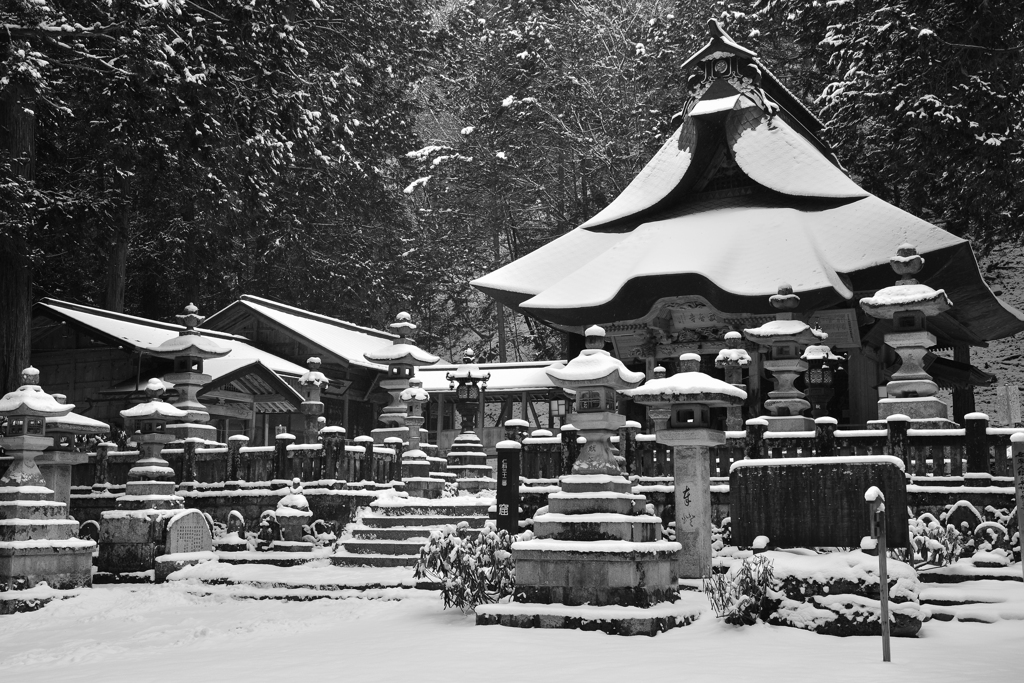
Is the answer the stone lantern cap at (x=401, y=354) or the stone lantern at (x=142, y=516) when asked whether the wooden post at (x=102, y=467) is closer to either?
the stone lantern at (x=142, y=516)

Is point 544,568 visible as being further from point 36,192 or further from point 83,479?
point 36,192

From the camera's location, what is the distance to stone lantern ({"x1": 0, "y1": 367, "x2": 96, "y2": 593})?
14727 mm

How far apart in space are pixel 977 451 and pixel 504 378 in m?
20.7

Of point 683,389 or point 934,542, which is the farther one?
point 683,389

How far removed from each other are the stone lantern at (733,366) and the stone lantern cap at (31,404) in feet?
36.3

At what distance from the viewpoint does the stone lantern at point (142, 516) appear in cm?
1689

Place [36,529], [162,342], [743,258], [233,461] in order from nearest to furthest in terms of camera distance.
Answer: [36,529] < [233,461] < [743,258] < [162,342]

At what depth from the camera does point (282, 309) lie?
110 feet

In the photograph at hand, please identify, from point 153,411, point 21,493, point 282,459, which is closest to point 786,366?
point 282,459

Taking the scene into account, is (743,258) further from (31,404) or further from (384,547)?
(31,404)

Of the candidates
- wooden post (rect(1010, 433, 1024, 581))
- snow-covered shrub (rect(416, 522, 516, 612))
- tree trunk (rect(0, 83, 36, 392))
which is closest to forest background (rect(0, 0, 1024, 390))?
tree trunk (rect(0, 83, 36, 392))

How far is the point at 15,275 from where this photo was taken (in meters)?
22.6

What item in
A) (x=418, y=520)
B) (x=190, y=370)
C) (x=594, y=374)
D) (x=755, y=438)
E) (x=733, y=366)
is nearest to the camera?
(x=594, y=374)

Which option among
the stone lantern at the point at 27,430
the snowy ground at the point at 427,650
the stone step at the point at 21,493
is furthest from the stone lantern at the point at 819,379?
the stone step at the point at 21,493
